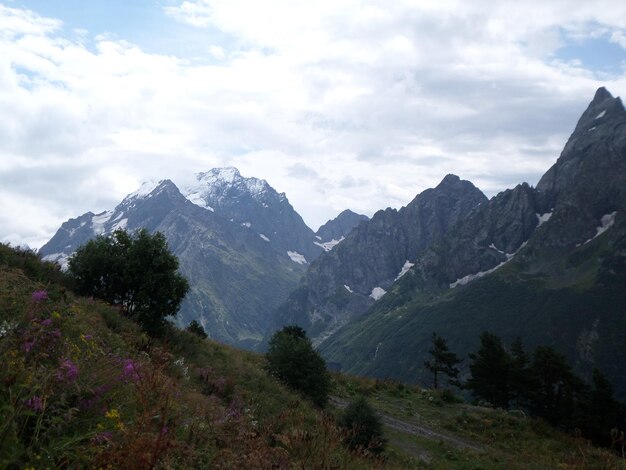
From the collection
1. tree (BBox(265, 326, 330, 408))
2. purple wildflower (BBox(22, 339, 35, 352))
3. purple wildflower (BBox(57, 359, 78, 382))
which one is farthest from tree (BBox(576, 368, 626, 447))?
purple wildflower (BBox(22, 339, 35, 352))

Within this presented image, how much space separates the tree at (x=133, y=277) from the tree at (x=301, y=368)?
6575 mm

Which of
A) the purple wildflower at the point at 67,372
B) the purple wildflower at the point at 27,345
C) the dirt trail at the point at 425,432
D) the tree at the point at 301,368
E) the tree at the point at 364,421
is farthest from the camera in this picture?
the tree at the point at 301,368

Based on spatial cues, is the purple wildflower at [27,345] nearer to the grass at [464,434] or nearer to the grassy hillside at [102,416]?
the grassy hillside at [102,416]

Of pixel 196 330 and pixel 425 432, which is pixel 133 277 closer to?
pixel 196 330

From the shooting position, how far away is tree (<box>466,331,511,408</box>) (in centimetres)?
4459

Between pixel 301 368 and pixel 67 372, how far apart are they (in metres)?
20.6

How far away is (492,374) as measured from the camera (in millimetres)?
44875

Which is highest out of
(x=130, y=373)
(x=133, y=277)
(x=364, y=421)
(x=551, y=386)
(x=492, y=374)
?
(x=133, y=277)

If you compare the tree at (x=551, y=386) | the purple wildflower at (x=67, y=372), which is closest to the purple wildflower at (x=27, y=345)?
the purple wildflower at (x=67, y=372)

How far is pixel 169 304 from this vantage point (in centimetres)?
2461

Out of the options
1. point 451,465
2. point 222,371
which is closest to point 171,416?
point 222,371

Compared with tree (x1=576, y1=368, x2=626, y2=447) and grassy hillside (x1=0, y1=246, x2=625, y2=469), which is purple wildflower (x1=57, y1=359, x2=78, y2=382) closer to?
grassy hillside (x1=0, y1=246, x2=625, y2=469)

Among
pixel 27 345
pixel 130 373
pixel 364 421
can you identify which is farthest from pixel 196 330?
pixel 27 345

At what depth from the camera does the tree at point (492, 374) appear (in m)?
44.6
